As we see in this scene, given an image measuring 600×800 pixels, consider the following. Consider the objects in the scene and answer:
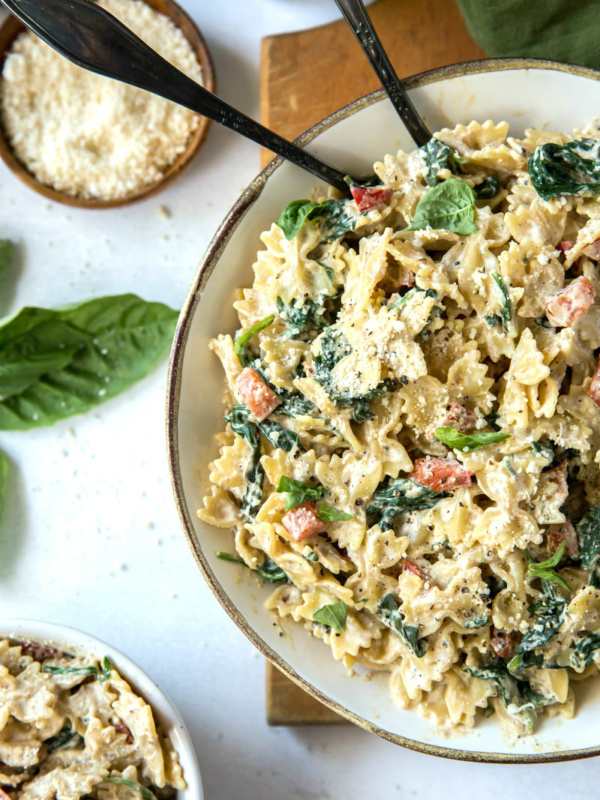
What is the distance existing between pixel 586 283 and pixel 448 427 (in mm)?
758

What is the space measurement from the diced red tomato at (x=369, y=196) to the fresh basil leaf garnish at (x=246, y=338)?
591mm

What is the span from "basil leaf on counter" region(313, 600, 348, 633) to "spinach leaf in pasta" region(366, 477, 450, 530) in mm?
372

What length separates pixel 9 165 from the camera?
4277 millimetres

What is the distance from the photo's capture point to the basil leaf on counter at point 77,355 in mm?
4277

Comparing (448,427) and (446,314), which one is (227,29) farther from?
(448,427)

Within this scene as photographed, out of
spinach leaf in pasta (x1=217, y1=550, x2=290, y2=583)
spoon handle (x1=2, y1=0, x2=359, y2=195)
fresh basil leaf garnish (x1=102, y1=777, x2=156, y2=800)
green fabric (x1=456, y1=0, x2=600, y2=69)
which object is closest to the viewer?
spoon handle (x1=2, y1=0, x2=359, y2=195)

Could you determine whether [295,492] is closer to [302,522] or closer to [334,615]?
[302,522]

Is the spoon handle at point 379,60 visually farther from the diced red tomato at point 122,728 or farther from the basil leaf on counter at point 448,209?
the diced red tomato at point 122,728

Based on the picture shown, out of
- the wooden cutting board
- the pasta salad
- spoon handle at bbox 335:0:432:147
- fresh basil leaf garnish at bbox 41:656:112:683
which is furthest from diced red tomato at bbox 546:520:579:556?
fresh basil leaf garnish at bbox 41:656:112:683

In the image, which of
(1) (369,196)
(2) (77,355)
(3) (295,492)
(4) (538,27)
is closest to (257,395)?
(3) (295,492)

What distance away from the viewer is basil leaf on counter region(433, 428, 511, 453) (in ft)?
9.72

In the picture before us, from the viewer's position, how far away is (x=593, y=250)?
3080 mm

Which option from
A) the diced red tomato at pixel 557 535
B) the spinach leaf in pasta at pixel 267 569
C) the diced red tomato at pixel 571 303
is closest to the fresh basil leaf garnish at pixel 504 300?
the diced red tomato at pixel 571 303

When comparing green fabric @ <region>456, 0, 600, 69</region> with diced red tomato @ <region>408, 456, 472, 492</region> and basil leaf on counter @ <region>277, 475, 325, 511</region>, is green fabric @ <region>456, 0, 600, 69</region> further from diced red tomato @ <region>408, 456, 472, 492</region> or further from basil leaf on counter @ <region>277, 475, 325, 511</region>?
basil leaf on counter @ <region>277, 475, 325, 511</region>
